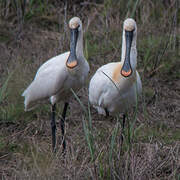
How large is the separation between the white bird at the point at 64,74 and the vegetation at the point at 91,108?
0.30m

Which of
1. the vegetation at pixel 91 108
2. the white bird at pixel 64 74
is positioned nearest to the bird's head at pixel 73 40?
the white bird at pixel 64 74

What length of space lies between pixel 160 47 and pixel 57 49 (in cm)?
128

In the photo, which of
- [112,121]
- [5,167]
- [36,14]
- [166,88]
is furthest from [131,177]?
[36,14]

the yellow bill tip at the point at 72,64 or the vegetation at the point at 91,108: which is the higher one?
the yellow bill tip at the point at 72,64

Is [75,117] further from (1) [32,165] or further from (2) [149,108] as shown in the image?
(1) [32,165]

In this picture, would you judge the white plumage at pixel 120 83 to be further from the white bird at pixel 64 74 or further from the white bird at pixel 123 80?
the white bird at pixel 64 74

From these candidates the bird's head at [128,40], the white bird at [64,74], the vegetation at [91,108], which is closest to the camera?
the vegetation at [91,108]

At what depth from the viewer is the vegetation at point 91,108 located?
379 cm

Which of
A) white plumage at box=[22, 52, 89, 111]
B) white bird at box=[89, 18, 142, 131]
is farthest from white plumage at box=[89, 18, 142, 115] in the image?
Result: white plumage at box=[22, 52, 89, 111]

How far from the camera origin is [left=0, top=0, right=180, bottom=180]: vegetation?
12.4ft

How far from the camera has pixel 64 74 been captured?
501cm

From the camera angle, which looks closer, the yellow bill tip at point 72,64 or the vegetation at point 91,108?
the vegetation at point 91,108

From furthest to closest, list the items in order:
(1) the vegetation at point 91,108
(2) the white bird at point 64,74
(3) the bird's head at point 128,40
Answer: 1. (2) the white bird at point 64,74
2. (3) the bird's head at point 128,40
3. (1) the vegetation at point 91,108

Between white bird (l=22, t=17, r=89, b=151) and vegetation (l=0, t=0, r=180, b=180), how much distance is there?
297 millimetres
